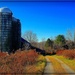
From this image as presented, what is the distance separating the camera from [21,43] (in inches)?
1898

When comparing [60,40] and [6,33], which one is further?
[60,40]

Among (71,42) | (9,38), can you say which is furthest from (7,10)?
(71,42)

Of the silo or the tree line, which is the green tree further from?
the silo

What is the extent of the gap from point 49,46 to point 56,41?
7.78 feet

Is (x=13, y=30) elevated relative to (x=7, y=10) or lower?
lower

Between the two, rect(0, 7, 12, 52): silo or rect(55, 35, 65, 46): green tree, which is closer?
rect(0, 7, 12, 52): silo

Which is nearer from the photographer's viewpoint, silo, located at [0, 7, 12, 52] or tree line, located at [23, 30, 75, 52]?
silo, located at [0, 7, 12, 52]

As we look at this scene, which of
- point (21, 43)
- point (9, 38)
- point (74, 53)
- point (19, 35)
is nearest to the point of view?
point (74, 53)

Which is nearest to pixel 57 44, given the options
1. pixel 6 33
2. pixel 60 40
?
pixel 60 40

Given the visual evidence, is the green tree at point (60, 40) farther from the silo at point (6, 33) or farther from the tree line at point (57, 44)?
the silo at point (6, 33)

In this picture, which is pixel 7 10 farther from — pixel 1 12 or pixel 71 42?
pixel 71 42

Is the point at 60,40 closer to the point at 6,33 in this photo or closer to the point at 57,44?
the point at 57,44

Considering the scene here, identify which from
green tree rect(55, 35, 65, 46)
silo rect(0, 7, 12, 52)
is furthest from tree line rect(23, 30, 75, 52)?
silo rect(0, 7, 12, 52)

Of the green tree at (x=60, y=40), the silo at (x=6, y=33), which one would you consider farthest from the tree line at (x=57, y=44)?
the silo at (x=6, y=33)
